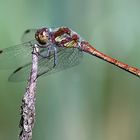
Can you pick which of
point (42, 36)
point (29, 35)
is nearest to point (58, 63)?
point (29, 35)

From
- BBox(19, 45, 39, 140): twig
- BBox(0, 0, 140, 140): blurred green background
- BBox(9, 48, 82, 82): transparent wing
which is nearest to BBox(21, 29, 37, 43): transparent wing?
BBox(9, 48, 82, 82): transparent wing

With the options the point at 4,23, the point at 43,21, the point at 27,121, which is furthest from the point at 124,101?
the point at 27,121

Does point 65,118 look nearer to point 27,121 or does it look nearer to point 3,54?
point 3,54

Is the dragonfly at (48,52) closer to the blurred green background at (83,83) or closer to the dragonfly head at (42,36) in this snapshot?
the dragonfly head at (42,36)

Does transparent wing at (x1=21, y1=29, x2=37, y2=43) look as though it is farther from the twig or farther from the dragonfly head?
the twig

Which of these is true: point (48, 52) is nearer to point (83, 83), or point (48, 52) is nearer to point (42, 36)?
point (42, 36)

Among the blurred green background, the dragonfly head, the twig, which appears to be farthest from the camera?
the blurred green background

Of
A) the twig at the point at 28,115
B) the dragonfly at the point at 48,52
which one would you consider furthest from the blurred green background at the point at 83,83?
the twig at the point at 28,115
